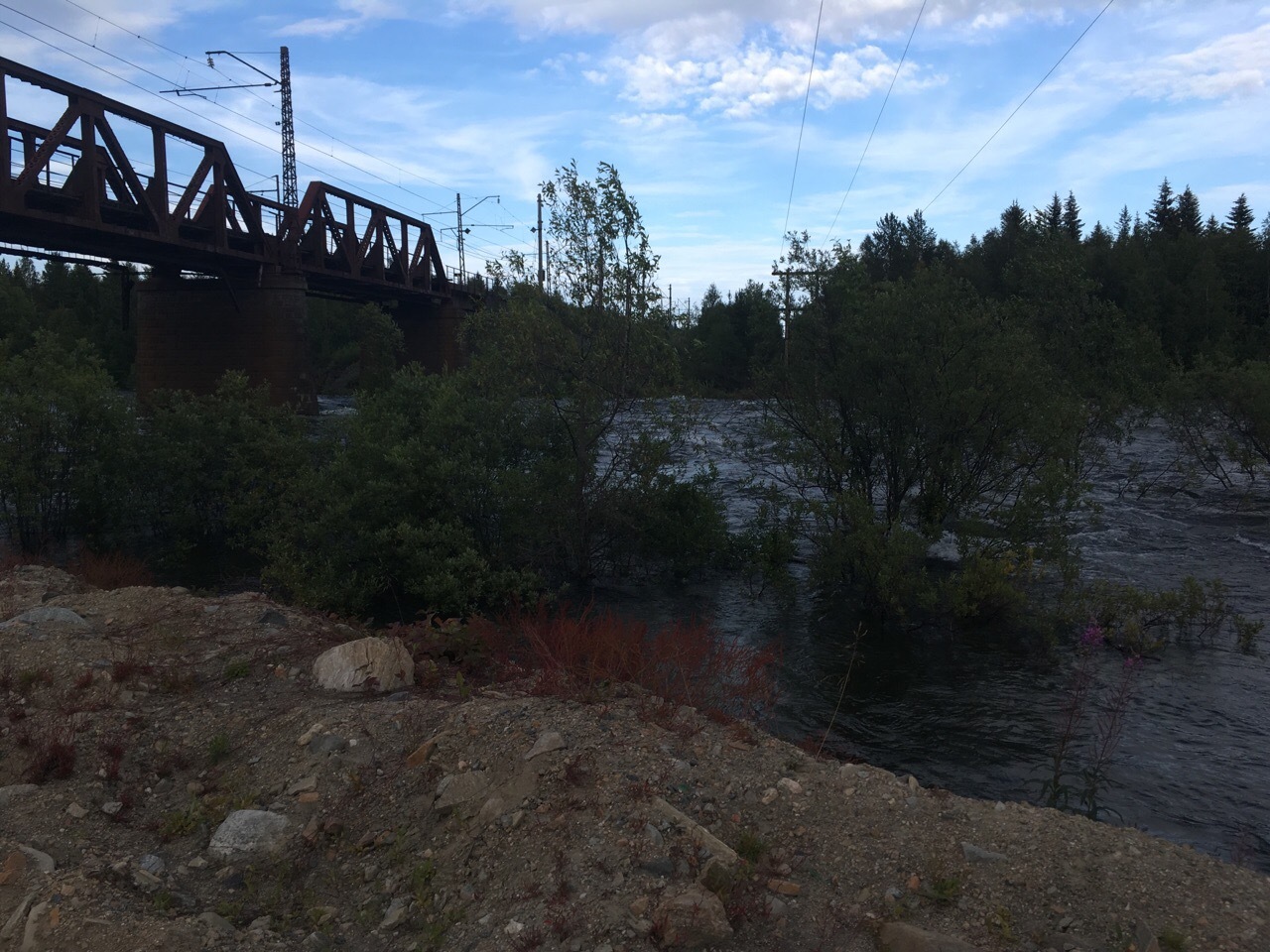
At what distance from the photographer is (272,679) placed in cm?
788

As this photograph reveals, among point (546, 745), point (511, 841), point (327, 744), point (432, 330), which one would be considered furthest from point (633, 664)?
point (432, 330)

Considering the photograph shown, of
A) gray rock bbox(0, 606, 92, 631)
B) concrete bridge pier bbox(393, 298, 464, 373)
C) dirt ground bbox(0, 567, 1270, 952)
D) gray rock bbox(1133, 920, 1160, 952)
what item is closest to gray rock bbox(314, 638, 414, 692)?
dirt ground bbox(0, 567, 1270, 952)

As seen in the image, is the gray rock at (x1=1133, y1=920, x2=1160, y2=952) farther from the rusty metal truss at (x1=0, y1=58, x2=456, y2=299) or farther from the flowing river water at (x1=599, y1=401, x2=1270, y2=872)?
the rusty metal truss at (x1=0, y1=58, x2=456, y2=299)

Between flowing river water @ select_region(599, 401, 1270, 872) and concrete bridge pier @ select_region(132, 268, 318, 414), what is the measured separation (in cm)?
2190

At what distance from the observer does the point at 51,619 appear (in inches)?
347

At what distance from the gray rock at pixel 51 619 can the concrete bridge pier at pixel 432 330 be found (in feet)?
139

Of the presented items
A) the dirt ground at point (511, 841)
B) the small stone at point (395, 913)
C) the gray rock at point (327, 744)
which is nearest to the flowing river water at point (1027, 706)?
the dirt ground at point (511, 841)

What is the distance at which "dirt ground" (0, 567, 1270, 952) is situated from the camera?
468 cm

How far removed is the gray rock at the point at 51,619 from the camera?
28.5 ft

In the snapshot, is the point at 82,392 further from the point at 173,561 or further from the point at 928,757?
the point at 928,757

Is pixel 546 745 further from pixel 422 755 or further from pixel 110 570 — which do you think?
pixel 110 570

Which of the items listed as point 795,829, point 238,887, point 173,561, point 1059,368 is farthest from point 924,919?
point 1059,368

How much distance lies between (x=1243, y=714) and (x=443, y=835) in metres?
8.49

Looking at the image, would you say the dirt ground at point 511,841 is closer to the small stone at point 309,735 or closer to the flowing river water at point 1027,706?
the small stone at point 309,735
